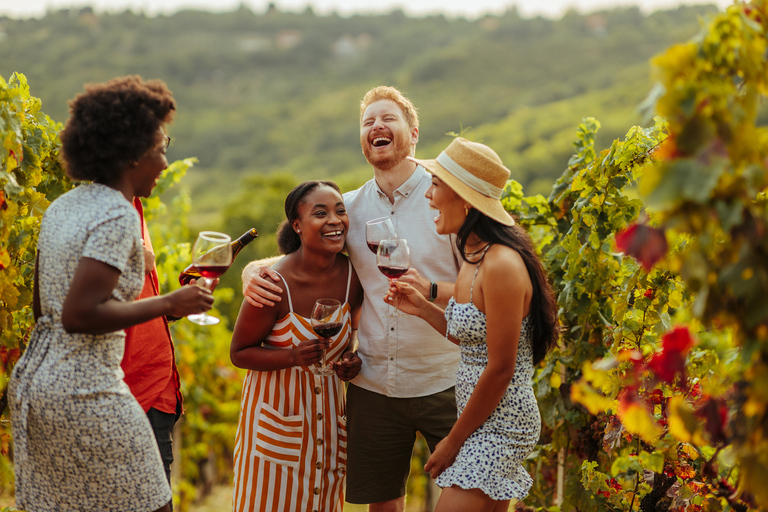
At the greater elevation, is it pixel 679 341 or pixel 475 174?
pixel 475 174

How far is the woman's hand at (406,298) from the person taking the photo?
2988 mm

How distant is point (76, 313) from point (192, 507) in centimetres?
1184

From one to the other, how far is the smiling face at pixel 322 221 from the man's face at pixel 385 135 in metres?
0.37

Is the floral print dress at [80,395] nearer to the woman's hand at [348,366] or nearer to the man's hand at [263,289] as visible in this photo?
the man's hand at [263,289]

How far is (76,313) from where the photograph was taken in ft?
6.51

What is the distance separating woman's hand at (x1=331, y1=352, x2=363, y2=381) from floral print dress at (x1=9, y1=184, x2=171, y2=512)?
1289 millimetres

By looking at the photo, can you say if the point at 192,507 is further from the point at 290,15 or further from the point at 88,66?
the point at 290,15

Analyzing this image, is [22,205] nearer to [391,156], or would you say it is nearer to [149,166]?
[149,166]

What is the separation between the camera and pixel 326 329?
3.07 m

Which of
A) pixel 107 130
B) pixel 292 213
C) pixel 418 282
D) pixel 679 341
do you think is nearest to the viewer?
pixel 679 341

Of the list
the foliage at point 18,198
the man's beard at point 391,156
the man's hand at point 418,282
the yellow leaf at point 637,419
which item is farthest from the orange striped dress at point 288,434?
the yellow leaf at point 637,419

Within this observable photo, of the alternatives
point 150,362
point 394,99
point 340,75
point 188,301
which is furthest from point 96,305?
point 340,75

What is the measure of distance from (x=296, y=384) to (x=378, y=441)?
51 centimetres

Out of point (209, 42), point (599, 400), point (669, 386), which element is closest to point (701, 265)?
point (599, 400)
